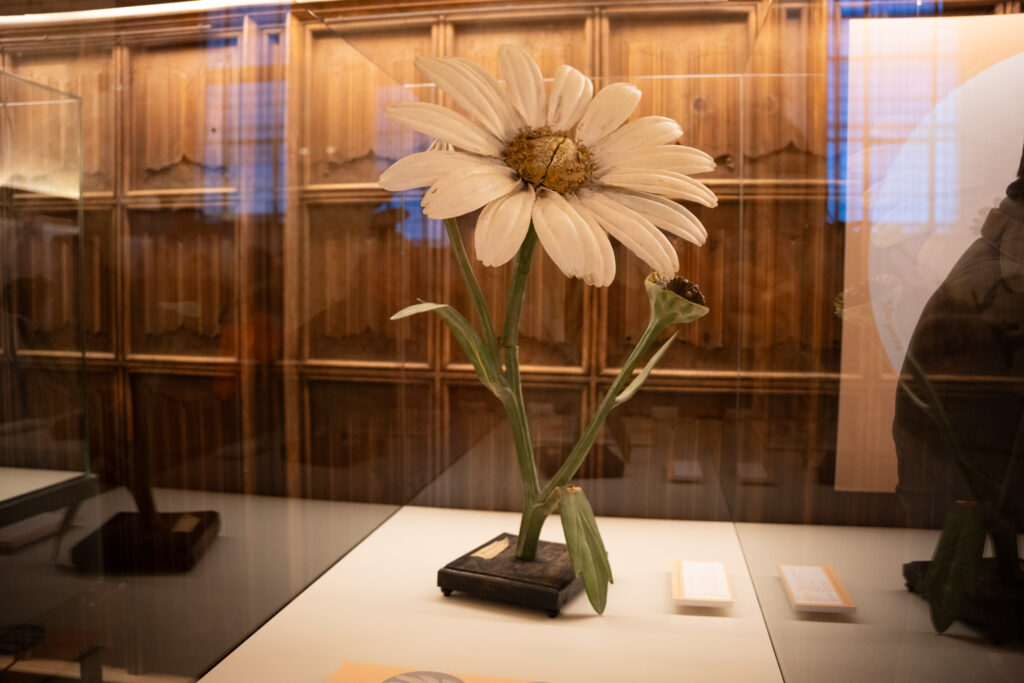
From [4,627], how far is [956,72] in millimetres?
810

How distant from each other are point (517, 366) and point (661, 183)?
0.27 meters

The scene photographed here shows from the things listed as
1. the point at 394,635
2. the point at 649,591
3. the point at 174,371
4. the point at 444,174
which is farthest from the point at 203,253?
the point at 649,591

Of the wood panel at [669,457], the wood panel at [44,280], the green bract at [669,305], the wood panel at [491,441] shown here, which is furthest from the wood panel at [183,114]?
the wood panel at [669,457]

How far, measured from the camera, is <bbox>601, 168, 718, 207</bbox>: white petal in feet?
2.35

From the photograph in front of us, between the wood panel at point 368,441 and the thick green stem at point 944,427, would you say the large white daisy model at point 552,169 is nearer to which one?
the thick green stem at point 944,427

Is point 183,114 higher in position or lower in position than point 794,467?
higher

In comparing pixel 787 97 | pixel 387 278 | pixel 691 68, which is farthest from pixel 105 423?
pixel 691 68

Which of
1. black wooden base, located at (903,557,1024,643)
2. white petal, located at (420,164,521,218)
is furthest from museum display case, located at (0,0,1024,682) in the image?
white petal, located at (420,164,521,218)

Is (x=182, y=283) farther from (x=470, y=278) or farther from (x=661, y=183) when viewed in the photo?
(x=661, y=183)

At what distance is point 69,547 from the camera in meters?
0.63

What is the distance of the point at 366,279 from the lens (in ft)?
3.91

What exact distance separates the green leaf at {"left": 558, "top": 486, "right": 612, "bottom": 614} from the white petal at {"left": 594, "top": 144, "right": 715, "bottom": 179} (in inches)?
14.1

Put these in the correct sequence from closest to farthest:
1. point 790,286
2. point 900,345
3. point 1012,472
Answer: point 1012,472
point 900,345
point 790,286

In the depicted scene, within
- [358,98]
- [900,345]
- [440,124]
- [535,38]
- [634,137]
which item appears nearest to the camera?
[900,345]
